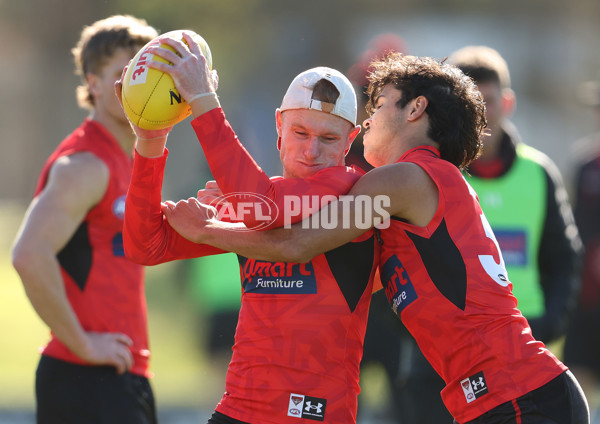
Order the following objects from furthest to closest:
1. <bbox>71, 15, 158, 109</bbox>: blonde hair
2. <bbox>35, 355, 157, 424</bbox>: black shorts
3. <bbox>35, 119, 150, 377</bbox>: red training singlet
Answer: <bbox>71, 15, 158, 109</bbox>: blonde hair, <bbox>35, 119, 150, 377</bbox>: red training singlet, <bbox>35, 355, 157, 424</bbox>: black shorts

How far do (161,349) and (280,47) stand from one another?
12.9 metres

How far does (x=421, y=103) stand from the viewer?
325cm

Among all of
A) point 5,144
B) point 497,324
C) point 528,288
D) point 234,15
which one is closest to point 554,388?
point 497,324

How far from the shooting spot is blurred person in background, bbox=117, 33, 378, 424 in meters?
2.89

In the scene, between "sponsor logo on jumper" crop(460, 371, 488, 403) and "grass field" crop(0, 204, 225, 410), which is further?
"grass field" crop(0, 204, 225, 410)

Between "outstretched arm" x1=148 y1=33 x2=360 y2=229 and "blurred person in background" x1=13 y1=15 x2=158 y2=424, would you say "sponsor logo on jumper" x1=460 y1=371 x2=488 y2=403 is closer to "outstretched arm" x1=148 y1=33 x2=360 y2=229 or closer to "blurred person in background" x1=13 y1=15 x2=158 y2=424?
"outstretched arm" x1=148 y1=33 x2=360 y2=229

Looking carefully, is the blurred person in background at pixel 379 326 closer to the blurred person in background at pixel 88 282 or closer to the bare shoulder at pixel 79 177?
the blurred person in background at pixel 88 282

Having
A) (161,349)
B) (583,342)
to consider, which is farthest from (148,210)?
(161,349)

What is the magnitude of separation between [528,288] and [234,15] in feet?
62.7

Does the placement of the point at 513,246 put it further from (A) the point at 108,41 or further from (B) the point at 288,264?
(A) the point at 108,41

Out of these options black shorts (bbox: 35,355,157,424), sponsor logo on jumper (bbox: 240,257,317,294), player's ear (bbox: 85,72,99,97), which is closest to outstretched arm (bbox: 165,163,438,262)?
sponsor logo on jumper (bbox: 240,257,317,294)

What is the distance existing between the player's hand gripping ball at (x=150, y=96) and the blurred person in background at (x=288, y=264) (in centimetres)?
5

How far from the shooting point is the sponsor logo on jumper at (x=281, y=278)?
300 centimetres

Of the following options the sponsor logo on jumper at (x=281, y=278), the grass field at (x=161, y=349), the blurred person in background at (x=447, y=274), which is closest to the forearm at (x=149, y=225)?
the blurred person in background at (x=447, y=274)
